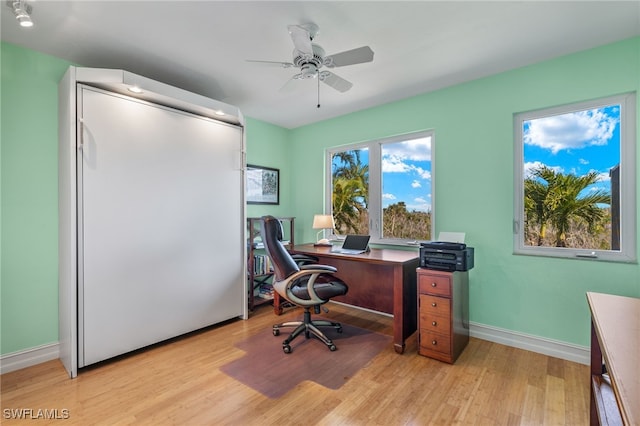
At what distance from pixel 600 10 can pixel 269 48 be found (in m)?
2.25

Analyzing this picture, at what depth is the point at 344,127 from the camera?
3.87 meters

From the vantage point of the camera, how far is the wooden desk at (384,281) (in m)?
2.54

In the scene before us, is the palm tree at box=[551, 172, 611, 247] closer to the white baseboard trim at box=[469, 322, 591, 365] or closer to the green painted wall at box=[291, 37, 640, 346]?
the green painted wall at box=[291, 37, 640, 346]

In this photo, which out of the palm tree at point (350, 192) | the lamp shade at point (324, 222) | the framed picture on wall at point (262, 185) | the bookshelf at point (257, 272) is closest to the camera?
the bookshelf at point (257, 272)

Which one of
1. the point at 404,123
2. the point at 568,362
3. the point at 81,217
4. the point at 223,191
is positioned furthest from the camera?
the point at 404,123

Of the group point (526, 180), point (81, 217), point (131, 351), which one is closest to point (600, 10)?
point (526, 180)

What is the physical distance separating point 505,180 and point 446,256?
0.97m

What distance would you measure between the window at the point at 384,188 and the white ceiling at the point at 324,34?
84 cm

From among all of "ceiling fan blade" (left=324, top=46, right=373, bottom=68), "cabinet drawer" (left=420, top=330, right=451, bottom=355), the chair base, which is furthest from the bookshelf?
"ceiling fan blade" (left=324, top=46, right=373, bottom=68)

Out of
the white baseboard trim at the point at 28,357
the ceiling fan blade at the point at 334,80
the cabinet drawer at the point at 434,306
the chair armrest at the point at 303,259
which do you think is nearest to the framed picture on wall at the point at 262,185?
the chair armrest at the point at 303,259

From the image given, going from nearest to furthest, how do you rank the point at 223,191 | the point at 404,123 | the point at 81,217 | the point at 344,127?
the point at 81,217, the point at 223,191, the point at 404,123, the point at 344,127

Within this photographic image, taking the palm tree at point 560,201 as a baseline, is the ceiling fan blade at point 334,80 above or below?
above

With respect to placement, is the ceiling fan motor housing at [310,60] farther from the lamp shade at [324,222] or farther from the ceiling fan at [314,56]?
the lamp shade at [324,222]

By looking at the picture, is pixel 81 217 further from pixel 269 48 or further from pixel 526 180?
pixel 526 180
